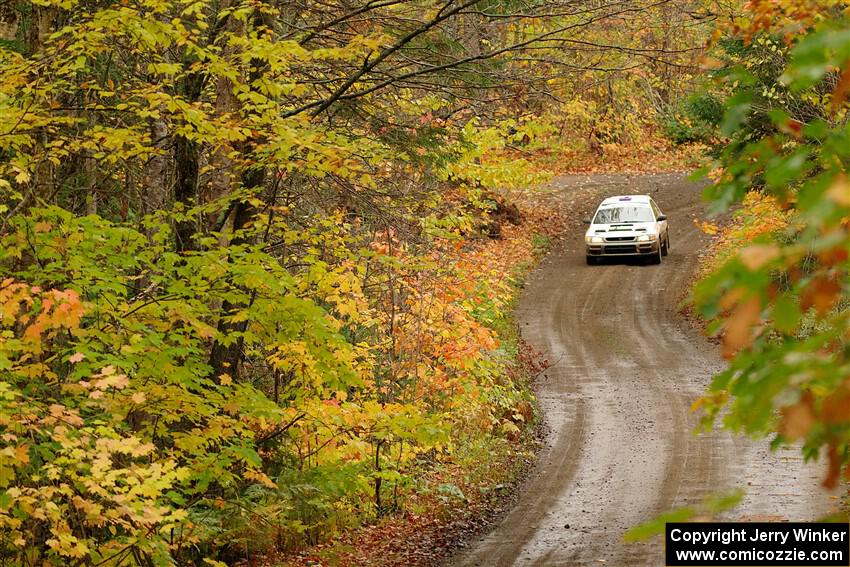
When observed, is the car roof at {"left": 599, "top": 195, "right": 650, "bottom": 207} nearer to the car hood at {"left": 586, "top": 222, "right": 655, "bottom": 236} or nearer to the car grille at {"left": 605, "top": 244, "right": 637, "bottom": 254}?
the car hood at {"left": 586, "top": 222, "right": 655, "bottom": 236}

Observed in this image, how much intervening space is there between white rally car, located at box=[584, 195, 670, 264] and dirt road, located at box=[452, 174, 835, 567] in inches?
26.4

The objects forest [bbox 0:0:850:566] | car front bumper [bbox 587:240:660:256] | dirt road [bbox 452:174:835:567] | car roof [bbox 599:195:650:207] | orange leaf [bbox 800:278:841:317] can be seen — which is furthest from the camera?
car roof [bbox 599:195:650:207]

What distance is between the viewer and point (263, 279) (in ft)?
26.1

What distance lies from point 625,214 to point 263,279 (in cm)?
2199

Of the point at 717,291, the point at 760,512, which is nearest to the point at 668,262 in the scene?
the point at 760,512

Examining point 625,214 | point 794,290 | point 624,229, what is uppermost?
point 794,290

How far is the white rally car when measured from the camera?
93.4ft

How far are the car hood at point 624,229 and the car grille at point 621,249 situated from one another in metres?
0.37

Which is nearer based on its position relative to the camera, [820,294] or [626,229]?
[820,294]

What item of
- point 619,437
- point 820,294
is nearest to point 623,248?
point 619,437

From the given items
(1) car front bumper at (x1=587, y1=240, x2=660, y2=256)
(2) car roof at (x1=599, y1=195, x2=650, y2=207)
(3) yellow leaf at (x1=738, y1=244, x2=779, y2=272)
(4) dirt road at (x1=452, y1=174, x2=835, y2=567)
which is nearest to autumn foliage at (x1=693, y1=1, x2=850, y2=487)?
(3) yellow leaf at (x1=738, y1=244, x2=779, y2=272)

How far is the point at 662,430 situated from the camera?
1594 cm

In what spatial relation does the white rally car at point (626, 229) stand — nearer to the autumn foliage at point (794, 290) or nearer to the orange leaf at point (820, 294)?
the autumn foliage at point (794, 290)

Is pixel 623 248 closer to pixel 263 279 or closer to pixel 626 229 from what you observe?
pixel 626 229
